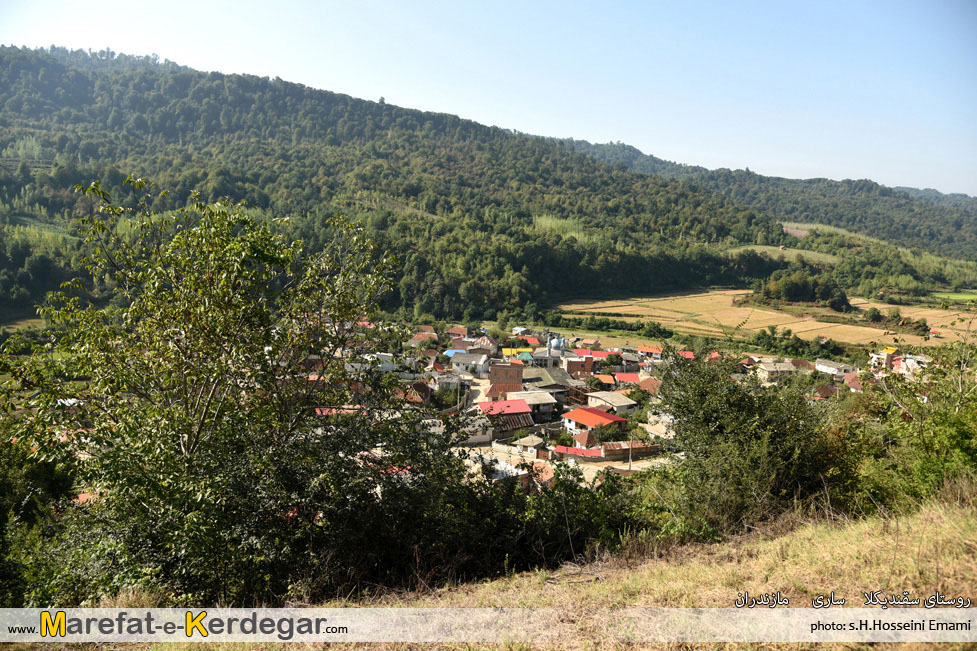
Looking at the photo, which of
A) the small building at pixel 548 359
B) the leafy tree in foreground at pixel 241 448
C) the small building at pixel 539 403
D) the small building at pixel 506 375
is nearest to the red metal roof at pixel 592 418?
the small building at pixel 539 403

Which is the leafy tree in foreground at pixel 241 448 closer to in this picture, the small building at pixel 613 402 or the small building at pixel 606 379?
the small building at pixel 613 402

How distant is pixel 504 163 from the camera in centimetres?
14350

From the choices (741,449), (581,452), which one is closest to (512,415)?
(581,452)

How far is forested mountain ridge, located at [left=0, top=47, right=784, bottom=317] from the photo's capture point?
222 ft

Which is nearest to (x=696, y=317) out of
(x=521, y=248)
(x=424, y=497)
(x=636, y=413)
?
(x=521, y=248)

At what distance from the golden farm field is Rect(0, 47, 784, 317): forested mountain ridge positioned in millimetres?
7757

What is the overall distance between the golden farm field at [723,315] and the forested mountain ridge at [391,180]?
776 centimetres

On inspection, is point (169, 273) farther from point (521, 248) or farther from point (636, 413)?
point (521, 248)

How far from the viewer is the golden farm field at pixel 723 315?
47500 millimetres

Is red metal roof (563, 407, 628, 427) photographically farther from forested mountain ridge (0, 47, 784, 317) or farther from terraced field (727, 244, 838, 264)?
terraced field (727, 244, 838, 264)

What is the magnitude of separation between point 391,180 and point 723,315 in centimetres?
7404

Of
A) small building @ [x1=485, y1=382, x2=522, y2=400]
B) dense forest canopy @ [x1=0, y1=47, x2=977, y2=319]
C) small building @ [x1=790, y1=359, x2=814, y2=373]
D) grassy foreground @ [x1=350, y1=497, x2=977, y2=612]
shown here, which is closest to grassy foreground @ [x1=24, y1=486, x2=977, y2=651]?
grassy foreground @ [x1=350, y1=497, x2=977, y2=612]

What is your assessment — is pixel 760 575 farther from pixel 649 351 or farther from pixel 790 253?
pixel 790 253

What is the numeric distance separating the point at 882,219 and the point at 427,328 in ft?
595
